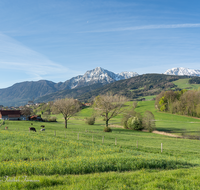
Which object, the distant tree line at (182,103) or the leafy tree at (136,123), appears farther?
the distant tree line at (182,103)

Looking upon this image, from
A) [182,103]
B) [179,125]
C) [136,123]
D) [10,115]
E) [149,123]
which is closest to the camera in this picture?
[149,123]

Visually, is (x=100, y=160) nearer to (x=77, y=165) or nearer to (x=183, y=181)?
(x=77, y=165)

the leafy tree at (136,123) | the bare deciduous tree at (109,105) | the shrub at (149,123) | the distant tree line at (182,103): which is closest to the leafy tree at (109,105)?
the bare deciduous tree at (109,105)

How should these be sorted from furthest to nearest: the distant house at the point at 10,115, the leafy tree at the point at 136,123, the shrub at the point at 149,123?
the distant house at the point at 10,115 < the leafy tree at the point at 136,123 < the shrub at the point at 149,123

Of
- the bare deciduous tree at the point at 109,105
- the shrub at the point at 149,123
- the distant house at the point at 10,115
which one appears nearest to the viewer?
the shrub at the point at 149,123

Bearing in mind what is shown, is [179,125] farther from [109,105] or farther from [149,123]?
[109,105]

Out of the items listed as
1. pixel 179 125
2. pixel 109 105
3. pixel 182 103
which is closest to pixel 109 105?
pixel 109 105

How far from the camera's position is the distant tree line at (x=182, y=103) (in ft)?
299

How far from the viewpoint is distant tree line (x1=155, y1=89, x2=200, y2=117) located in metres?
91.1

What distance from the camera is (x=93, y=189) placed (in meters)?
8.79

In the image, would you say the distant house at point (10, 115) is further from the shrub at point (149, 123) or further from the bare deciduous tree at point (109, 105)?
the shrub at point (149, 123)

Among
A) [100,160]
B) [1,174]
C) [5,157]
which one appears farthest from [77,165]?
[5,157]

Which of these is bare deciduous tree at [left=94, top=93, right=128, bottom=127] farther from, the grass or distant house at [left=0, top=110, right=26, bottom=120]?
distant house at [left=0, top=110, right=26, bottom=120]

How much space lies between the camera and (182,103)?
9750 cm
